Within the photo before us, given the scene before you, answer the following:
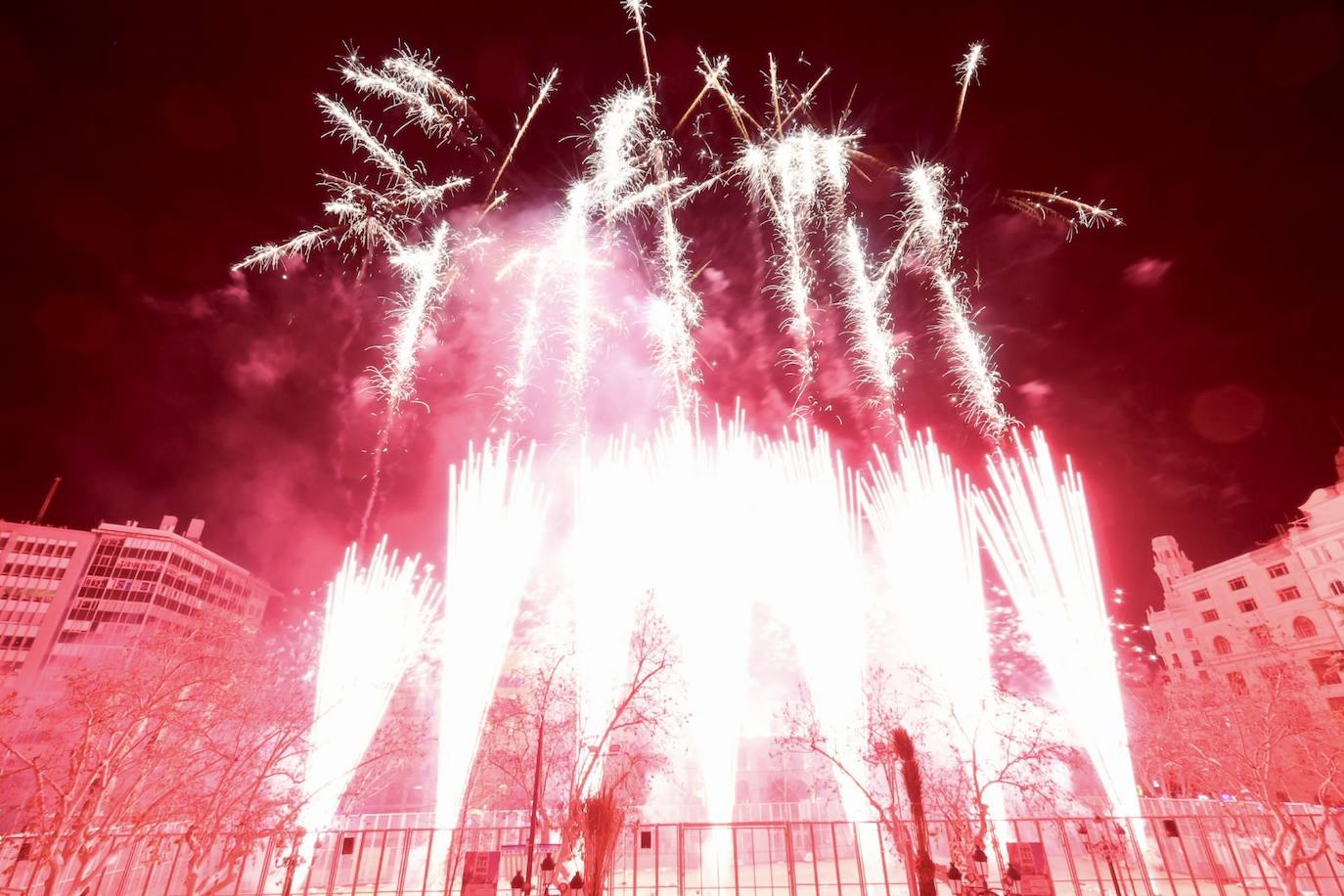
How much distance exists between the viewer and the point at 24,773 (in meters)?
35.8

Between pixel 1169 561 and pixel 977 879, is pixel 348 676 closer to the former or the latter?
pixel 977 879

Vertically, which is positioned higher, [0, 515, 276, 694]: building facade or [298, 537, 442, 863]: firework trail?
[0, 515, 276, 694]: building facade

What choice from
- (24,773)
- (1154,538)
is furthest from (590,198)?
(1154,538)

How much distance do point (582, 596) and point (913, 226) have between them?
1830 cm

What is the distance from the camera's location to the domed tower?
63.3 metres

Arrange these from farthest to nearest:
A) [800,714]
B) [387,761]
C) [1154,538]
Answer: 1. [1154,538]
2. [800,714]
3. [387,761]

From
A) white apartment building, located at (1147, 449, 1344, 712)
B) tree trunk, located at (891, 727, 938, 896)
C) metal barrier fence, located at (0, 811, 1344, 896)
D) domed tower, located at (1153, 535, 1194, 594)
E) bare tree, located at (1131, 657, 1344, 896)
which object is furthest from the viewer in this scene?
domed tower, located at (1153, 535, 1194, 594)

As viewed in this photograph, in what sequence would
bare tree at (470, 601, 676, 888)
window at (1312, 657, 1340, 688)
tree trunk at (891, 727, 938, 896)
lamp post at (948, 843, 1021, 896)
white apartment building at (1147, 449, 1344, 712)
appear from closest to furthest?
tree trunk at (891, 727, 938, 896) → lamp post at (948, 843, 1021, 896) → bare tree at (470, 601, 676, 888) → window at (1312, 657, 1340, 688) → white apartment building at (1147, 449, 1344, 712)

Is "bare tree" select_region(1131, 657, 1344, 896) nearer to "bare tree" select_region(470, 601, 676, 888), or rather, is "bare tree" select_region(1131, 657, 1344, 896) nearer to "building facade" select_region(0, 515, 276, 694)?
"bare tree" select_region(470, 601, 676, 888)

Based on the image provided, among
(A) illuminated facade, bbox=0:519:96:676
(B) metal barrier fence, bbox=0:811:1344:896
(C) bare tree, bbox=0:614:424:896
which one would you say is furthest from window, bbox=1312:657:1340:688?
(A) illuminated facade, bbox=0:519:96:676

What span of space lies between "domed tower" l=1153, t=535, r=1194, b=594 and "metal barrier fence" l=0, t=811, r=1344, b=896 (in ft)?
153

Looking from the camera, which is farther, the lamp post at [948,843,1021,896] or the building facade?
the building facade

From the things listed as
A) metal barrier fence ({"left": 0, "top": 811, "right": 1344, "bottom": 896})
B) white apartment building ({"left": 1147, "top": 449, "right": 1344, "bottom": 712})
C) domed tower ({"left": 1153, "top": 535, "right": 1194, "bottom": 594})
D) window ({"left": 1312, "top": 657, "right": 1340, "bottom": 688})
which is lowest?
metal barrier fence ({"left": 0, "top": 811, "right": 1344, "bottom": 896})

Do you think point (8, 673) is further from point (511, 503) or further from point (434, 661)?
point (511, 503)
